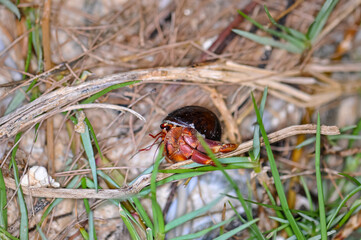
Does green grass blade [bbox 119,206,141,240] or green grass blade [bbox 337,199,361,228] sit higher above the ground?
green grass blade [bbox 119,206,141,240]

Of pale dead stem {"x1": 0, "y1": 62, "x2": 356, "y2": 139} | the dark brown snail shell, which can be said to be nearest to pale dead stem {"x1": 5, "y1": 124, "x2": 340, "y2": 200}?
the dark brown snail shell

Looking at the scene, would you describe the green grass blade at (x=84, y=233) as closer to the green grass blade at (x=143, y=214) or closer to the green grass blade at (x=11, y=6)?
the green grass blade at (x=143, y=214)

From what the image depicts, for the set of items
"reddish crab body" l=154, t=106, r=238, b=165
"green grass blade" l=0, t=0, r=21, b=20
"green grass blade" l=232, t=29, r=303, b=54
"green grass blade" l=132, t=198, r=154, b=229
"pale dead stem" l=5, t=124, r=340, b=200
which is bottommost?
"green grass blade" l=132, t=198, r=154, b=229

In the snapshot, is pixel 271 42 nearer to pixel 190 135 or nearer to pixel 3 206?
pixel 190 135

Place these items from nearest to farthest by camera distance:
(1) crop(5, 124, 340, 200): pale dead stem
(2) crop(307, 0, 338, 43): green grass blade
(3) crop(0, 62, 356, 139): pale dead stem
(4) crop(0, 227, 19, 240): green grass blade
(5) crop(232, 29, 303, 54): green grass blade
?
(4) crop(0, 227, 19, 240): green grass blade
(1) crop(5, 124, 340, 200): pale dead stem
(3) crop(0, 62, 356, 139): pale dead stem
(2) crop(307, 0, 338, 43): green grass blade
(5) crop(232, 29, 303, 54): green grass blade

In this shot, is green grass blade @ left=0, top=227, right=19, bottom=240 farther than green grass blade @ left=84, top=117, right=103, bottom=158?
No

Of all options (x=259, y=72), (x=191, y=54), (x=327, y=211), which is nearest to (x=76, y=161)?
(x=191, y=54)

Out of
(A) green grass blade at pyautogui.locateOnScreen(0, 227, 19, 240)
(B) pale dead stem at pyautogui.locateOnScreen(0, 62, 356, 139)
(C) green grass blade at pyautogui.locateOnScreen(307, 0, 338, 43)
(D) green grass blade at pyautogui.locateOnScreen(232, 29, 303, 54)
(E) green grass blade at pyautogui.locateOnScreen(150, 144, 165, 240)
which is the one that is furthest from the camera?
(D) green grass blade at pyautogui.locateOnScreen(232, 29, 303, 54)

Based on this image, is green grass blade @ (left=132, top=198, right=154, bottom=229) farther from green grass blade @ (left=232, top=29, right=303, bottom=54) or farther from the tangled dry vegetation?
green grass blade @ (left=232, top=29, right=303, bottom=54)
